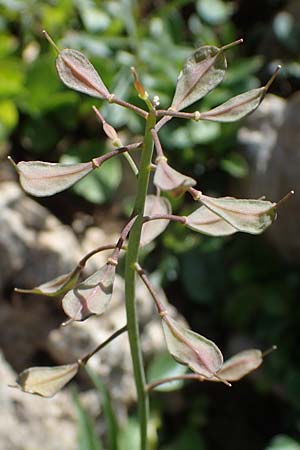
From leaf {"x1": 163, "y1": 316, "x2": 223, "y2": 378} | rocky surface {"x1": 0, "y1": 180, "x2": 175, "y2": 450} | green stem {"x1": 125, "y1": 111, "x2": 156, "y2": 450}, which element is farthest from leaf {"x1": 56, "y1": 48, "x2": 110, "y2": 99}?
rocky surface {"x1": 0, "y1": 180, "x2": 175, "y2": 450}

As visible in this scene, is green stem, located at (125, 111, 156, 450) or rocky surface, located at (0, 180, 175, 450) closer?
green stem, located at (125, 111, 156, 450)

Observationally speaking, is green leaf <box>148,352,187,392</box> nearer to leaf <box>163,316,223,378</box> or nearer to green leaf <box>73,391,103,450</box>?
green leaf <box>73,391,103,450</box>

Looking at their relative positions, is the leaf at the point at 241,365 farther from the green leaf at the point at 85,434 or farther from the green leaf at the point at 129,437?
the green leaf at the point at 129,437

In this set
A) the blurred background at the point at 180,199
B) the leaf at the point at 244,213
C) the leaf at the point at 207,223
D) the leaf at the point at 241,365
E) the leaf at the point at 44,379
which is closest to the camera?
the leaf at the point at 244,213

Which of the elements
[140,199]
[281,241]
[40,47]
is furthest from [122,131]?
[140,199]

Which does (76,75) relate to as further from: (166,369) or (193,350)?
(166,369)

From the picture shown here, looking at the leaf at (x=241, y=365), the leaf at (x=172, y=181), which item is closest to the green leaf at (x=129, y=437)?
the leaf at (x=241, y=365)
